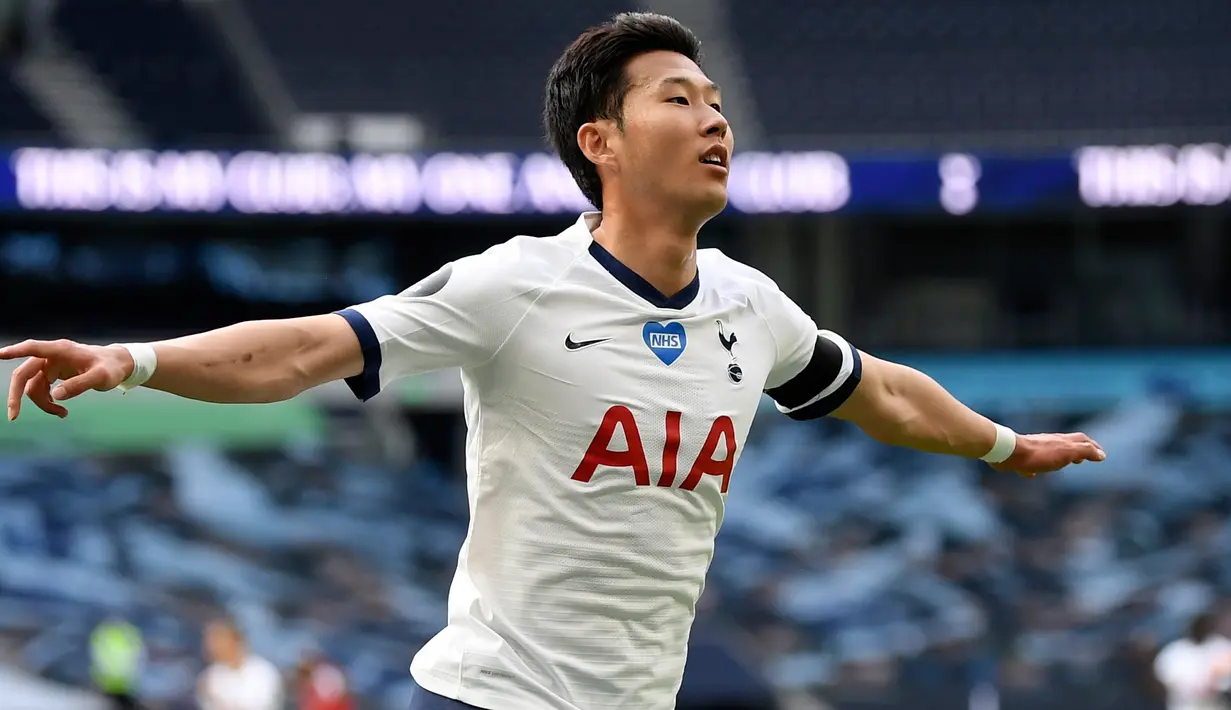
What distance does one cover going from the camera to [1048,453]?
12.9 feet

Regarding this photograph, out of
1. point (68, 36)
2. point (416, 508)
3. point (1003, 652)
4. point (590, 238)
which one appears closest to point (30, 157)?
point (68, 36)

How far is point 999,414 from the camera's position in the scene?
15977 mm

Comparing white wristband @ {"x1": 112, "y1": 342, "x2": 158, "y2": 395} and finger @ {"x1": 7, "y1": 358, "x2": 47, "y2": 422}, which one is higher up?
white wristband @ {"x1": 112, "y1": 342, "x2": 158, "y2": 395}

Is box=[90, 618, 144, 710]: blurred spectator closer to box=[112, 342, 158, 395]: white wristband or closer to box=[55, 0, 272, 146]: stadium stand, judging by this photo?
box=[55, 0, 272, 146]: stadium stand

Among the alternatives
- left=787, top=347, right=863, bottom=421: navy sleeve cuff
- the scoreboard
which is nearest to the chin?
left=787, top=347, right=863, bottom=421: navy sleeve cuff

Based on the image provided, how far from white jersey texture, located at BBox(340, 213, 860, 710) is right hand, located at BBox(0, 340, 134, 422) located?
506 millimetres

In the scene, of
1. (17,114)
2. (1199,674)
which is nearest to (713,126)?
(1199,674)

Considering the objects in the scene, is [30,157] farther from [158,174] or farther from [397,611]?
[397,611]

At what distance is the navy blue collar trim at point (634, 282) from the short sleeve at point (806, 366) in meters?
0.32

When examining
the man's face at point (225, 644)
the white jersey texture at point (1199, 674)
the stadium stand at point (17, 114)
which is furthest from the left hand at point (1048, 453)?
the stadium stand at point (17, 114)

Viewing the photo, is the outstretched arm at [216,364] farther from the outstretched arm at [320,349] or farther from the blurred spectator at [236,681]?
the blurred spectator at [236,681]

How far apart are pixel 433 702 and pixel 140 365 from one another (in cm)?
92

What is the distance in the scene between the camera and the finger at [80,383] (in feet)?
8.54

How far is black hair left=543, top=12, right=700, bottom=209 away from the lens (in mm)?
3465
